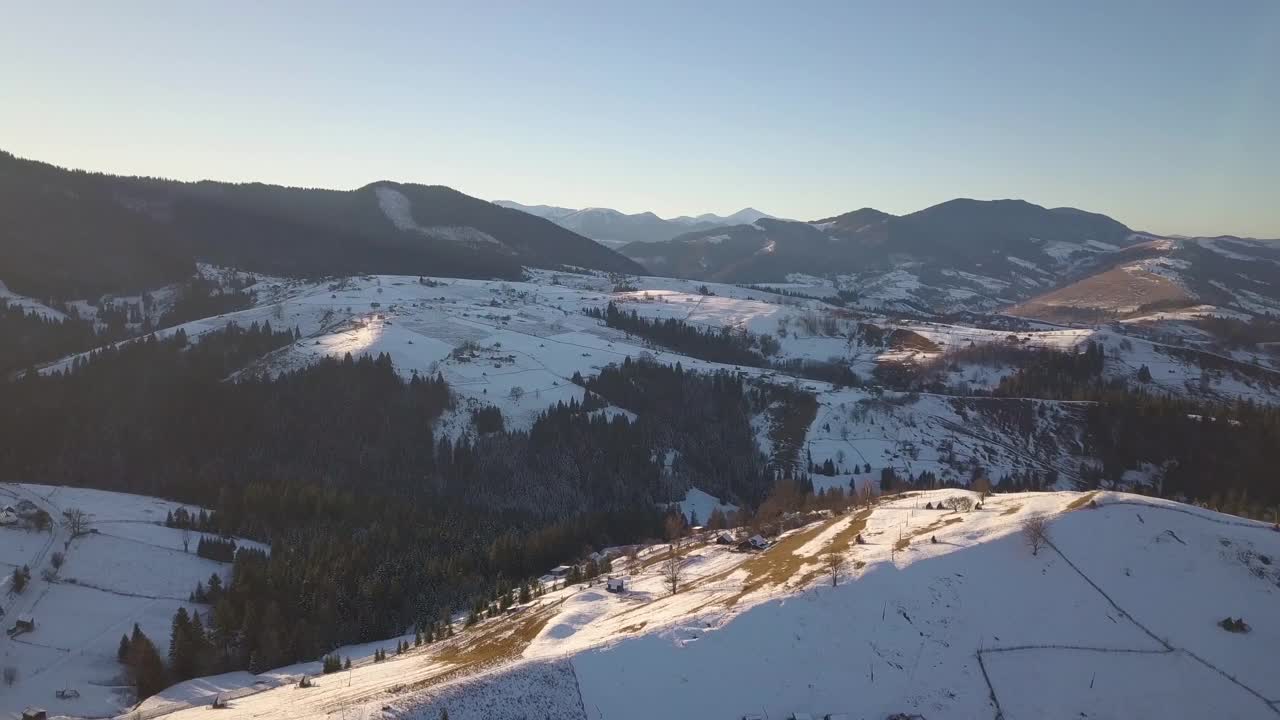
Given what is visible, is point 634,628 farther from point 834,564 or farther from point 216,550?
point 216,550

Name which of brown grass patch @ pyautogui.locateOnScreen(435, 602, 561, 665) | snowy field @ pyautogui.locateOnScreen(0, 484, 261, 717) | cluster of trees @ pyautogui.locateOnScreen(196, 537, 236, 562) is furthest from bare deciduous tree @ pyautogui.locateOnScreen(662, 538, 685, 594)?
cluster of trees @ pyautogui.locateOnScreen(196, 537, 236, 562)

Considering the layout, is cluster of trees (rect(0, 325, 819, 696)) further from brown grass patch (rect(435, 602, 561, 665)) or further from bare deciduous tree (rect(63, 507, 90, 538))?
brown grass patch (rect(435, 602, 561, 665))

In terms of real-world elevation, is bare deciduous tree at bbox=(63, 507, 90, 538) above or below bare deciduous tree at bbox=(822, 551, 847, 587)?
below

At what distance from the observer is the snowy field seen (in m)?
85.2

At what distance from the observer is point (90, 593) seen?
109750 mm

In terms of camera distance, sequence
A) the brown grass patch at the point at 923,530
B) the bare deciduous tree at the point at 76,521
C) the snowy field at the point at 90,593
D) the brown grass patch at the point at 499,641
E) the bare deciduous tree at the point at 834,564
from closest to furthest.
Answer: the bare deciduous tree at the point at 834,564 < the brown grass patch at the point at 499,641 < the brown grass patch at the point at 923,530 < the snowy field at the point at 90,593 < the bare deciduous tree at the point at 76,521

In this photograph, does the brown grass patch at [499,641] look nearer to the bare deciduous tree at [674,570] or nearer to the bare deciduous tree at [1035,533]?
the bare deciduous tree at [674,570]

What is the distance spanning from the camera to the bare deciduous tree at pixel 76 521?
12731cm

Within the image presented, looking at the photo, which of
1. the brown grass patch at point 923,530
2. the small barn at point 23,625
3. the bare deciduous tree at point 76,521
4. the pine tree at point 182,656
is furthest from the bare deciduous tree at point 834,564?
the bare deciduous tree at point 76,521

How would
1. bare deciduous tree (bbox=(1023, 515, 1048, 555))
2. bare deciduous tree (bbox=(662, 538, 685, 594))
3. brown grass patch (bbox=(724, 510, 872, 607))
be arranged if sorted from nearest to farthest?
bare deciduous tree (bbox=(1023, 515, 1048, 555))
brown grass patch (bbox=(724, 510, 872, 607))
bare deciduous tree (bbox=(662, 538, 685, 594))

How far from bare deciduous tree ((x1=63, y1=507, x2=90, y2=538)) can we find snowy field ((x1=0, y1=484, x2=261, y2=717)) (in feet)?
3.50

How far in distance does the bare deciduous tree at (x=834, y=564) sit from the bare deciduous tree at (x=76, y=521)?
4911 inches

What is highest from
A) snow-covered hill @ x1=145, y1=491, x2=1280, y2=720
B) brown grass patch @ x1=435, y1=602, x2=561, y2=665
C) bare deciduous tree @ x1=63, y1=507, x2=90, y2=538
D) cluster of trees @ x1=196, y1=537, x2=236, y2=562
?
snow-covered hill @ x1=145, y1=491, x2=1280, y2=720

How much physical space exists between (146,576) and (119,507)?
3542cm
